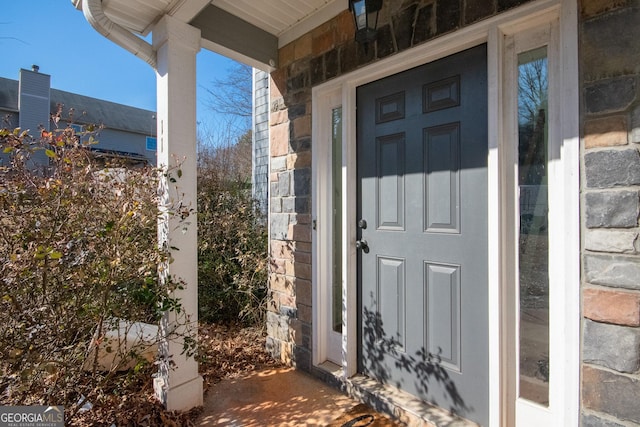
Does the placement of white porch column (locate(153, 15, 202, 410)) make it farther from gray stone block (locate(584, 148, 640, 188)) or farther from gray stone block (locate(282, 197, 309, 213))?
gray stone block (locate(584, 148, 640, 188))

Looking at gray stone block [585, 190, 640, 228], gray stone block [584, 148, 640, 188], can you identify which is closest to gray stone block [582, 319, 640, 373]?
gray stone block [585, 190, 640, 228]

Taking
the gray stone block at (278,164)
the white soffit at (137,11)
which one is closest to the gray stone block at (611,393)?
the gray stone block at (278,164)

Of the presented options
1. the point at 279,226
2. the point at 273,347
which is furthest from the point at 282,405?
the point at 279,226

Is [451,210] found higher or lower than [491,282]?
higher

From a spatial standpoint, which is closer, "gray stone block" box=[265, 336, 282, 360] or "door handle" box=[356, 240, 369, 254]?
"door handle" box=[356, 240, 369, 254]

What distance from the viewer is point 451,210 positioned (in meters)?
1.83

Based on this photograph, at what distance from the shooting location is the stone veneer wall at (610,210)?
1.21 m

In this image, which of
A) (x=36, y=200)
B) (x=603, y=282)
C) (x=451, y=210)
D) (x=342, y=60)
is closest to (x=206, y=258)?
(x=36, y=200)

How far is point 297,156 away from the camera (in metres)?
2.62

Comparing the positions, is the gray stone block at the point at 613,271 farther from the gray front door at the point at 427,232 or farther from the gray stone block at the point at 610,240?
the gray front door at the point at 427,232

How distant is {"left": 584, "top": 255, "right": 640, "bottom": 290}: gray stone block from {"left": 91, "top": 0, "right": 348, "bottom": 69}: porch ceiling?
6.82 ft

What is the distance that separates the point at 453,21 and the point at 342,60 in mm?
778

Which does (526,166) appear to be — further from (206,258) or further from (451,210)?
(206,258)

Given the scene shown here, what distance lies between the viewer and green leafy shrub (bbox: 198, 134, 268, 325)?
3.28 m
